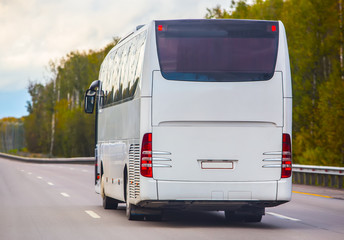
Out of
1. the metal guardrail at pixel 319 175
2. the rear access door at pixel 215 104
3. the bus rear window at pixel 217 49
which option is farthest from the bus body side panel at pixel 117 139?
the metal guardrail at pixel 319 175

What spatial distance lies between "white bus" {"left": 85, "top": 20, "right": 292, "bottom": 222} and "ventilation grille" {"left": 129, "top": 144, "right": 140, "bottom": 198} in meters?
0.03

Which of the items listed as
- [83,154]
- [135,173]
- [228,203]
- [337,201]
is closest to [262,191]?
[228,203]

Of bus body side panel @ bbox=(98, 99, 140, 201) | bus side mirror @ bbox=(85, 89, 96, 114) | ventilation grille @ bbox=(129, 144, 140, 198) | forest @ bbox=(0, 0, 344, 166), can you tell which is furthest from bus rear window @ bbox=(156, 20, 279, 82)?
forest @ bbox=(0, 0, 344, 166)

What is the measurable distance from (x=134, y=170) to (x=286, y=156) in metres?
2.46

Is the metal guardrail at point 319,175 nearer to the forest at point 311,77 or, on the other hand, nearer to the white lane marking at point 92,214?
the forest at point 311,77

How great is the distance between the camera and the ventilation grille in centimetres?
1245

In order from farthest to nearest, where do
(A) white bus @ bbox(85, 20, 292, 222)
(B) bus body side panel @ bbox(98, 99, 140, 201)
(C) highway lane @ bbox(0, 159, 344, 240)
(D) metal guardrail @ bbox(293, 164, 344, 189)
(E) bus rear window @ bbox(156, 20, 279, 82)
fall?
(D) metal guardrail @ bbox(293, 164, 344, 189), (B) bus body side panel @ bbox(98, 99, 140, 201), (E) bus rear window @ bbox(156, 20, 279, 82), (A) white bus @ bbox(85, 20, 292, 222), (C) highway lane @ bbox(0, 159, 344, 240)

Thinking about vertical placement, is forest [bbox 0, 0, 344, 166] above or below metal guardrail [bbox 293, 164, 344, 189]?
above

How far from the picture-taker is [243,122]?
40.4 feet

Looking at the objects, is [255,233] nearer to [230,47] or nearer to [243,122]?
[243,122]

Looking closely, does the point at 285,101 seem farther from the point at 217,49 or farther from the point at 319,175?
the point at 319,175

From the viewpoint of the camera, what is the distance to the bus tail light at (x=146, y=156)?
478 inches

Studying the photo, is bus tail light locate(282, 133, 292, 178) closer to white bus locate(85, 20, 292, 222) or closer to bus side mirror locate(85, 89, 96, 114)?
white bus locate(85, 20, 292, 222)

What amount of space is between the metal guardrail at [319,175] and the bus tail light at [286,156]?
13762 millimetres
